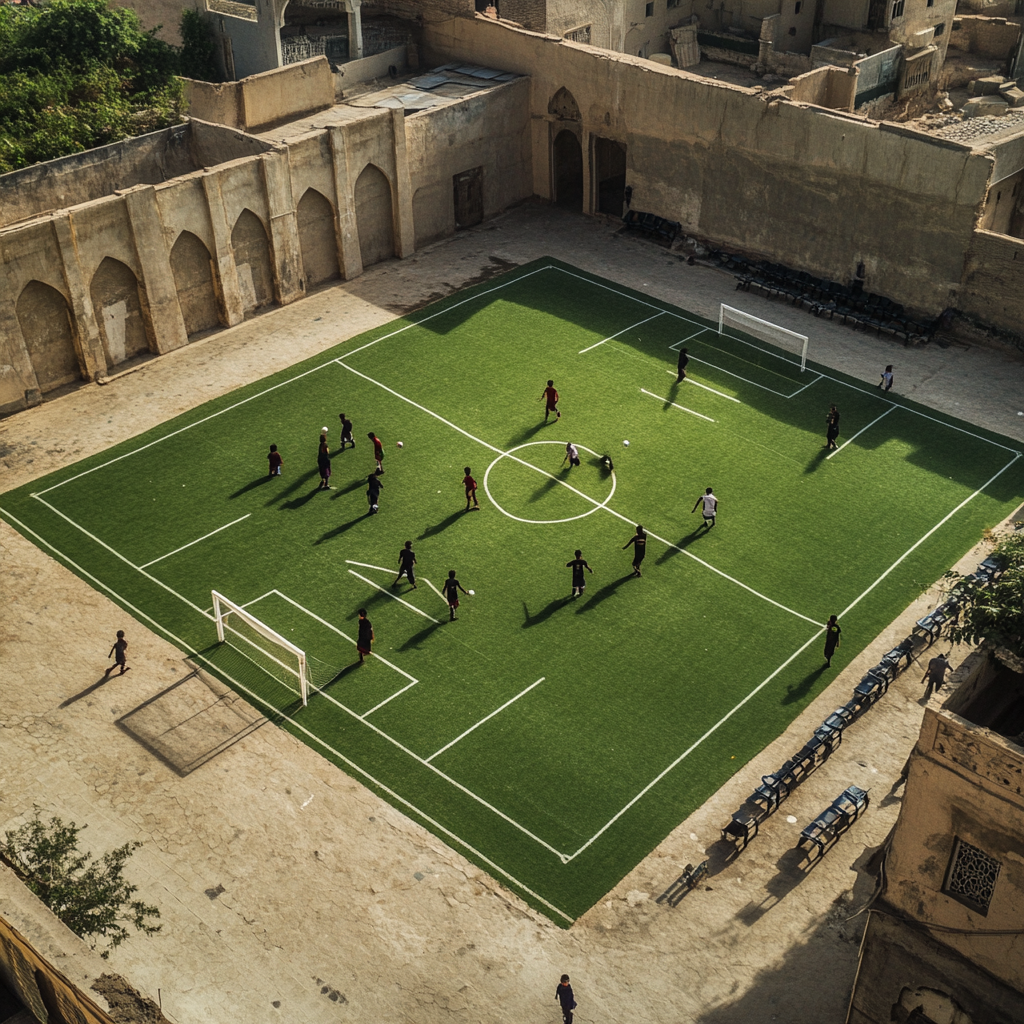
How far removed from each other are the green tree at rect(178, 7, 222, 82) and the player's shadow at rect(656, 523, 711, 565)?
97.7 feet

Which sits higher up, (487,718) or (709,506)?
(709,506)

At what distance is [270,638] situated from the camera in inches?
1136

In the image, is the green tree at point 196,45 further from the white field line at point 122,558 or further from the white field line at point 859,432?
the white field line at point 859,432

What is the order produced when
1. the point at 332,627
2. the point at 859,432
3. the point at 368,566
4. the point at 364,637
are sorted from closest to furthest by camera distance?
1. the point at 364,637
2. the point at 332,627
3. the point at 368,566
4. the point at 859,432

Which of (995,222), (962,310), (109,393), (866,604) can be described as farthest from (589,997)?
(995,222)

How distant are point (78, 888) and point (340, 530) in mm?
13279

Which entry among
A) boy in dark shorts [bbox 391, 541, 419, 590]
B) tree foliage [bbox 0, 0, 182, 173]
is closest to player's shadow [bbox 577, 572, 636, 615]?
boy in dark shorts [bbox 391, 541, 419, 590]

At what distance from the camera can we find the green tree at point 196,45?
5066 cm

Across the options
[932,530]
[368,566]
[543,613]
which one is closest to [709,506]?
[543,613]

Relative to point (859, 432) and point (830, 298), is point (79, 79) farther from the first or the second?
point (859, 432)

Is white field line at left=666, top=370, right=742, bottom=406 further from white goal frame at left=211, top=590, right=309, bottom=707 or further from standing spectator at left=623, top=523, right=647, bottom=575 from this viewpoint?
white goal frame at left=211, top=590, right=309, bottom=707

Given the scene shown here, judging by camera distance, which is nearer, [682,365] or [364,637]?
[364,637]

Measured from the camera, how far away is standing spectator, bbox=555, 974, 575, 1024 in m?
21.6

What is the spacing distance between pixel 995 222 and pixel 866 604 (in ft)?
57.1
